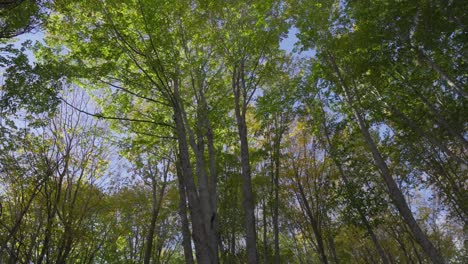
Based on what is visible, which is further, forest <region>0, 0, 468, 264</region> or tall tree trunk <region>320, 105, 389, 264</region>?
tall tree trunk <region>320, 105, 389, 264</region>

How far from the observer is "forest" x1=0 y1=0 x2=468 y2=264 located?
7457mm

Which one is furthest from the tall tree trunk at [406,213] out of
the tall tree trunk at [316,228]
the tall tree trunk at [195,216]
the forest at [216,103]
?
the tall tree trunk at [195,216]

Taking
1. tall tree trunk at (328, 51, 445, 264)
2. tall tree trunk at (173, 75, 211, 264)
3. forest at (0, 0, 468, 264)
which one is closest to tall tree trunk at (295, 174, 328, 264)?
forest at (0, 0, 468, 264)

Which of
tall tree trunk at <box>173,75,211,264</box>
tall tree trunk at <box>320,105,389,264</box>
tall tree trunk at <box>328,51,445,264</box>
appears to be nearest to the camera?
tall tree trunk at <box>173,75,211,264</box>

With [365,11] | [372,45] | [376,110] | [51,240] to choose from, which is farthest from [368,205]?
[51,240]

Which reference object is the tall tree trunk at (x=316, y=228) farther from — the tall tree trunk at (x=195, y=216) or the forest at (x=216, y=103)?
the tall tree trunk at (x=195, y=216)

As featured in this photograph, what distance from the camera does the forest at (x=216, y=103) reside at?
7.46m

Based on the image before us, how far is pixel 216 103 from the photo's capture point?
32.2 feet

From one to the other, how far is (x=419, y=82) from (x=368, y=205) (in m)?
4.75

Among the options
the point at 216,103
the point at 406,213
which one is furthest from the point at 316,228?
the point at 216,103

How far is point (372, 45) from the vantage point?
30.3ft

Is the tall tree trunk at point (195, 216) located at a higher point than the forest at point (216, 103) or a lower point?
lower

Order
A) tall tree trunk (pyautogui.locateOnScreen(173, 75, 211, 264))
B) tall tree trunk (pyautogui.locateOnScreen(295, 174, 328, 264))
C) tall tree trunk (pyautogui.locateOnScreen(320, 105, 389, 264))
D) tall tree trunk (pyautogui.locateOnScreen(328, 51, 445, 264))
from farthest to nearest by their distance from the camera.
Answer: tall tree trunk (pyautogui.locateOnScreen(295, 174, 328, 264))
tall tree trunk (pyautogui.locateOnScreen(320, 105, 389, 264))
tall tree trunk (pyautogui.locateOnScreen(328, 51, 445, 264))
tall tree trunk (pyautogui.locateOnScreen(173, 75, 211, 264))

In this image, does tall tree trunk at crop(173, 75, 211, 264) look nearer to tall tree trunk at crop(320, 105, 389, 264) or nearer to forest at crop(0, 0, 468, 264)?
forest at crop(0, 0, 468, 264)
